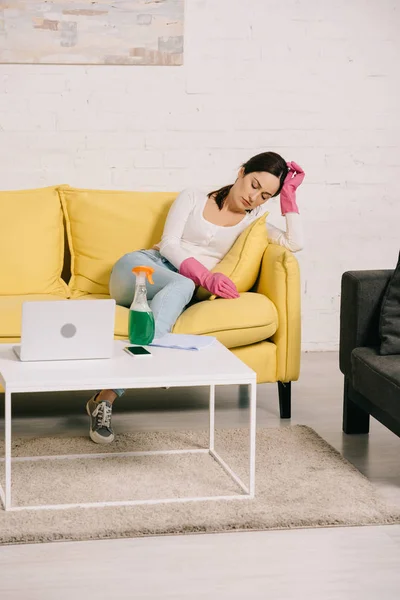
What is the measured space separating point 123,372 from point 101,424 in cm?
64

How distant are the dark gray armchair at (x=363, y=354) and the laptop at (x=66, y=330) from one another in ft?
2.80

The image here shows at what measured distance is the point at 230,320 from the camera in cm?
327

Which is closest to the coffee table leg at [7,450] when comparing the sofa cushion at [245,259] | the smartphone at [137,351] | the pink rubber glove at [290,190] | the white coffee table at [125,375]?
the white coffee table at [125,375]

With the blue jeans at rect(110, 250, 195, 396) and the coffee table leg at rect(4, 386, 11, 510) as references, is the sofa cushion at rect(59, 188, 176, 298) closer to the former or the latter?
the blue jeans at rect(110, 250, 195, 396)

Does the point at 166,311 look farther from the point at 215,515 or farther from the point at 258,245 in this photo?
the point at 215,515

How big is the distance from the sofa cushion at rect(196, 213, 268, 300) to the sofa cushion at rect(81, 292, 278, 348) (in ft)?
0.61

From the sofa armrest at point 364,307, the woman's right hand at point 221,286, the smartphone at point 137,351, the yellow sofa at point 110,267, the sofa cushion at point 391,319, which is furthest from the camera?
→ the woman's right hand at point 221,286

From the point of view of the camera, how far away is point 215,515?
238 cm

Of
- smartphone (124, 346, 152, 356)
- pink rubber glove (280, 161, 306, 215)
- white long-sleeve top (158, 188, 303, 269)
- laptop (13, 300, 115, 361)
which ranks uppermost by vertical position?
pink rubber glove (280, 161, 306, 215)

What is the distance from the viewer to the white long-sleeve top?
360 centimetres

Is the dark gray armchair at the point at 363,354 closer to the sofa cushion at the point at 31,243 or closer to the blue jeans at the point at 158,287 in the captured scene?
the blue jeans at the point at 158,287

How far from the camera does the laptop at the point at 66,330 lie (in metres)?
2.43

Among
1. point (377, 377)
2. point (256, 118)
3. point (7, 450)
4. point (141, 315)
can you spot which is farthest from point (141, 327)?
point (256, 118)

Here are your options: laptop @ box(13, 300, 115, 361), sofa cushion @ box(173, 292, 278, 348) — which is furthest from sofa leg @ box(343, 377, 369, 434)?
laptop @ box(13, 300, 115, 361)
